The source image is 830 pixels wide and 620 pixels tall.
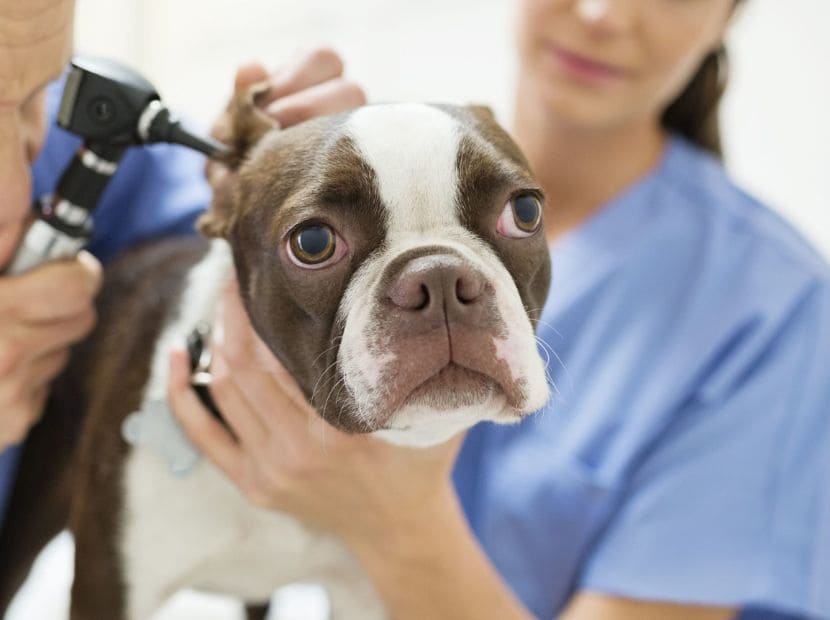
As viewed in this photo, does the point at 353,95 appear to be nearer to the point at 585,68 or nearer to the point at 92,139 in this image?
the point at 92,139

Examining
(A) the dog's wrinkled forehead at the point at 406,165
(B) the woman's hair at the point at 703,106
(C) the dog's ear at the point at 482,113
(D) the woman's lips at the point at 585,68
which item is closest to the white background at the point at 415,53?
(B) the woman's hair at the point at 703,106

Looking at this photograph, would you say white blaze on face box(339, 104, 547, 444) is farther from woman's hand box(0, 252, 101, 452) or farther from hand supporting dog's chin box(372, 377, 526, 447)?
woman's hand box(0, 252, 101, 452)

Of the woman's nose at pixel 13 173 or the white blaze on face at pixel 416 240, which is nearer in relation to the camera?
the white blaze on face at pixel 416 240

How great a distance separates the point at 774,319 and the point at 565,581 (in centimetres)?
44

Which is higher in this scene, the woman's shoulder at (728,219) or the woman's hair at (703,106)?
the woman's hair at (703,106)

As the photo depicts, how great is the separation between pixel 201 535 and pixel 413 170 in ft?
1.55

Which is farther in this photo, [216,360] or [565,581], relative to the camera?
[565,581]

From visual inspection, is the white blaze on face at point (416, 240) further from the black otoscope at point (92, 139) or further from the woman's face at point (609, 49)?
the woman's face at point (609, 49)

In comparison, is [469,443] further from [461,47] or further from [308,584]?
[461,47]

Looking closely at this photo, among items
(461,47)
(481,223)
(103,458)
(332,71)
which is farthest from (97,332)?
(461,47)

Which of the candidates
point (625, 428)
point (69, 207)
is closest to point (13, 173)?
point (69, 207)

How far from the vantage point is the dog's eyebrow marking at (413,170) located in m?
0.83

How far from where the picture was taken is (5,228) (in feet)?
3.19

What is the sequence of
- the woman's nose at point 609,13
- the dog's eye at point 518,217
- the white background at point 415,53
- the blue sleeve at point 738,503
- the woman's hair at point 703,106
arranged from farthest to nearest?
the white background at point 415,53 → the woman's hair at point 703,106 → the woman's nose at point 609,13 → the blue sleeve at point 738,503 → the dog's eye at point 518,217
